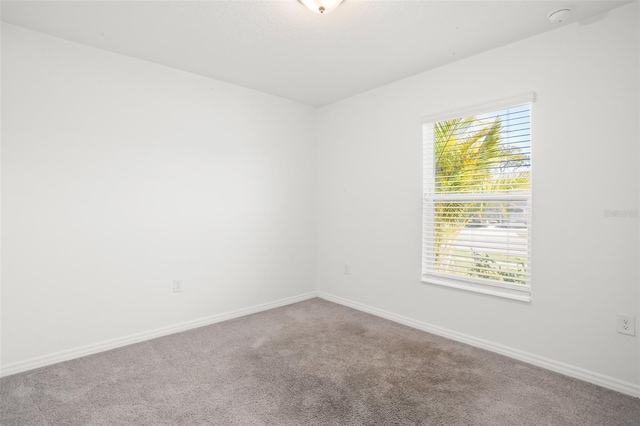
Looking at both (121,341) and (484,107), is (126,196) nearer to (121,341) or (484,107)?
(121,341)

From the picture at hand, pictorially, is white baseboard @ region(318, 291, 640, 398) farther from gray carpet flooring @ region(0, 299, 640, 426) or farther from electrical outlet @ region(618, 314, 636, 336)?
electrical outlet @ region(618, 314, 636, 336)

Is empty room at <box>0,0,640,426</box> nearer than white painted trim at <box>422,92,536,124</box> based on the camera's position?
Yes

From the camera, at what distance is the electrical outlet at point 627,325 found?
2051 millimetres

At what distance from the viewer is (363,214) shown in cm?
368

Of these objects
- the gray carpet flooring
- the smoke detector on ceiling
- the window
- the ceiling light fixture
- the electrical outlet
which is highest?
the smoke detector on ceiling

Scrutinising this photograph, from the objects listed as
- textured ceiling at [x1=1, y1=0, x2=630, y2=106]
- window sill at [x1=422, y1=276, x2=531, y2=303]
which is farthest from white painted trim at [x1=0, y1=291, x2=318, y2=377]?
textured ceiling at [x1=1, y1=0, x2=630, y2=106]

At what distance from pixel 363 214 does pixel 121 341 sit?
254cm

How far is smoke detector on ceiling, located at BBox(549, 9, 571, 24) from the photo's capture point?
2.09 meters

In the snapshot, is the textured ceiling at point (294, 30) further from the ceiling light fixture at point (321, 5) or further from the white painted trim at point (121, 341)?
the white painted trim at point (121, 341)

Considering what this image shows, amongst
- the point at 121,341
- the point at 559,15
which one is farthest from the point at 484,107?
the point at 121,341

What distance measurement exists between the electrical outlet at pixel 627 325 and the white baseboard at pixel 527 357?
313 millimetres

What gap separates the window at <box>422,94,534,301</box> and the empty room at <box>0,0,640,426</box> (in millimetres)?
17

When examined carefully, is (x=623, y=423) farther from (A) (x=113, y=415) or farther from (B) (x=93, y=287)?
(B) (x=93, y=287)

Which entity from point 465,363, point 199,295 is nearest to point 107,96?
point 199,295
